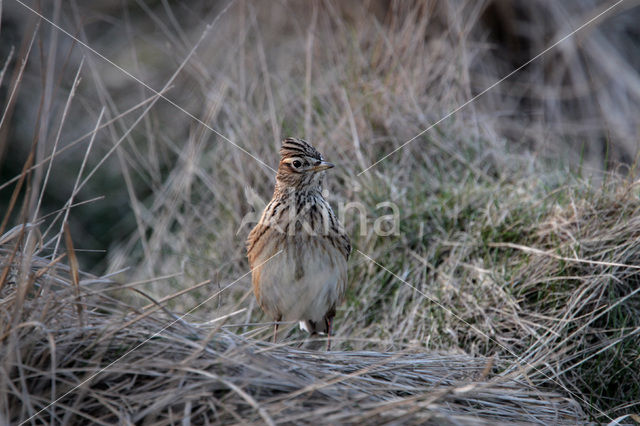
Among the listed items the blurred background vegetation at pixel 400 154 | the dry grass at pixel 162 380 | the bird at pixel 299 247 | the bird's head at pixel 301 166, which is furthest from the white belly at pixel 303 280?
the dry grass at pixel 162 380

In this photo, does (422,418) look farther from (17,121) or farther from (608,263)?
(17,121)

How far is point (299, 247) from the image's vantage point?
450cm

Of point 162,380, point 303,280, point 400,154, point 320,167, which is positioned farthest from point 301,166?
point 162,380

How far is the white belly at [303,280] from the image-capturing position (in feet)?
14.8

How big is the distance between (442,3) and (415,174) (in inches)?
123

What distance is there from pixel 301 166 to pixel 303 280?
0.80 meters

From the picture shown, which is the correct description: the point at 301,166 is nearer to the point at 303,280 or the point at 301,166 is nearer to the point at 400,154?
the point at 303,280

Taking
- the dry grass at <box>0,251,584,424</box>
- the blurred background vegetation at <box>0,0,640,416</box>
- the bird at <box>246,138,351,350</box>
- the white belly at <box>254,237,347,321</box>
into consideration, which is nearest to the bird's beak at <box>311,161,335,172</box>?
the bird at <box>246,138,351,350</box>

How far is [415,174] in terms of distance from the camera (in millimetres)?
6027

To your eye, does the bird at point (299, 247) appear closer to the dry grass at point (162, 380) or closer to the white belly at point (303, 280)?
the white belly at point (303, 280)

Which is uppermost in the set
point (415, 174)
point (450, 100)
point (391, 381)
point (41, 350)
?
point (450, 100)

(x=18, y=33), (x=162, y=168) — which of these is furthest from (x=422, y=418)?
(x=18, y=33)

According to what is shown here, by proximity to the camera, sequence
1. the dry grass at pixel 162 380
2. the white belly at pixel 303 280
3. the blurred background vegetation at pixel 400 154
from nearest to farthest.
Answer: the dry grass at pixel 162 380 → the blurred background vegetation at pixel 400 154 → the white belly at pixel 303 280

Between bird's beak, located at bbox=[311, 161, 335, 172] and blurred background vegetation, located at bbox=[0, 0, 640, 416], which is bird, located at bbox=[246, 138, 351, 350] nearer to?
bird's beak, located at bbox=[311, 161, 335, 172]
